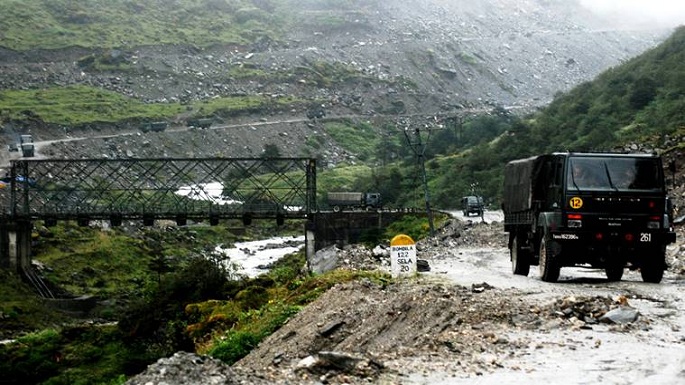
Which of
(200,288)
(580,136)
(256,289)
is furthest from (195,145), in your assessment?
(256,289)

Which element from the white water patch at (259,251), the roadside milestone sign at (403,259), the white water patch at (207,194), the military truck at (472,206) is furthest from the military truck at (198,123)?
the roadside milestone sign at (403,259)

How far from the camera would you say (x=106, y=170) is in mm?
131750

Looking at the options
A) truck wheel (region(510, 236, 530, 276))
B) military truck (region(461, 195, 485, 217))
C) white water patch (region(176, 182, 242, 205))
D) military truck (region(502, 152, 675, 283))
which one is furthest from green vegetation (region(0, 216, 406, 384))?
military truck (region(461, 195, 485, 217))

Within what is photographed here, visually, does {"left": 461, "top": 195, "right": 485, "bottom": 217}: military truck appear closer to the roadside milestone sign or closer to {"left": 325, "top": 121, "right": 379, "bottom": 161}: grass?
the roadside milestone sign

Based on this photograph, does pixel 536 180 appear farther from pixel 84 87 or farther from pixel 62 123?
pixel 84 87

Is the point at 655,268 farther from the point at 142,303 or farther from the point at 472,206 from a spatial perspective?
the point at 472,206

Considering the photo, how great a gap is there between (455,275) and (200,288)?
17648mm

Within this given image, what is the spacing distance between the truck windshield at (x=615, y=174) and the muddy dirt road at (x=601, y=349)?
233 cm

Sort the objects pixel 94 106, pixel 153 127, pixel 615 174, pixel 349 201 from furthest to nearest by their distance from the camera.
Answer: pixel 94 106, pixel 153 127, pixel 349 201, pixel 615 174

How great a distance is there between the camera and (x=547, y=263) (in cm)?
2673

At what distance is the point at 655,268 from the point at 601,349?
1075cm

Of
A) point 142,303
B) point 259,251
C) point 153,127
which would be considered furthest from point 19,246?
point 153,127

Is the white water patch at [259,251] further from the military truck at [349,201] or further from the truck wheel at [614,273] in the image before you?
the truck wheel at [614,273]

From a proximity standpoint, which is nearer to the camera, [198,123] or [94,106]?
[198,123]
